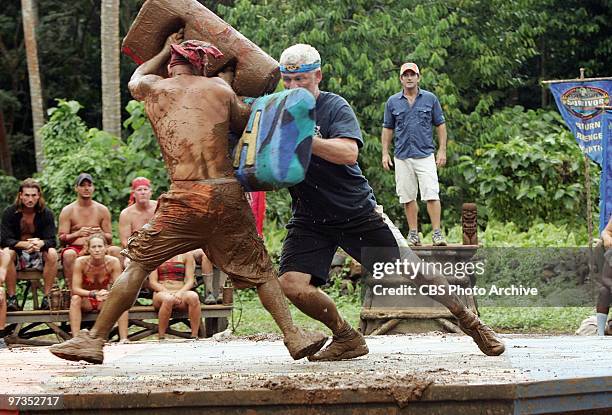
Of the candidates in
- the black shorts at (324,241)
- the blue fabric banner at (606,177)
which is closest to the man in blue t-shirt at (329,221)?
the black shorts at (324,241)

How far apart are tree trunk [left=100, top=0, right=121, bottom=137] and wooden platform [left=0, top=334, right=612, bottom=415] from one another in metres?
11.9

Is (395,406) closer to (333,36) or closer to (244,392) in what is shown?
(244,392)

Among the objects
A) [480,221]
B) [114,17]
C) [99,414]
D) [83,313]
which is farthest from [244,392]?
[114,17]

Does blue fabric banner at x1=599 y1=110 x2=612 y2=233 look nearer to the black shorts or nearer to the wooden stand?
the wooden stand

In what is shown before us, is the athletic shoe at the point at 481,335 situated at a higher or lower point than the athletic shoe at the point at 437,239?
higher

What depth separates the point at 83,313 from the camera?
35.8ft

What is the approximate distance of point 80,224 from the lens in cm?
1173

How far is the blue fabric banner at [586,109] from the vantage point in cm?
1438

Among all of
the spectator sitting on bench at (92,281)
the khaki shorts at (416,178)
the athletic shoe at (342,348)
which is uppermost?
the khaki shorts at (416,178)

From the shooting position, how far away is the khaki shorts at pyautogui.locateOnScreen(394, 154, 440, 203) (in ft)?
38.7

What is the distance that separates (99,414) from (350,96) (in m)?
12.8

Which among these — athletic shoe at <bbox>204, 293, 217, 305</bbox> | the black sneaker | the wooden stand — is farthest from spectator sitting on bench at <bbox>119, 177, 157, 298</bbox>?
the wooden stand

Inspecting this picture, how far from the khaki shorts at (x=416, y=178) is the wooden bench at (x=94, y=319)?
216cm

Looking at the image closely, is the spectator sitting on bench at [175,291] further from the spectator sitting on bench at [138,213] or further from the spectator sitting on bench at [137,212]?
the spectator sitting on bench at [137,212]
